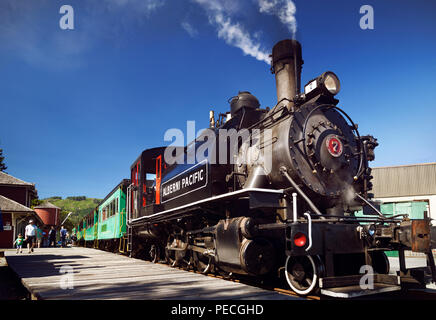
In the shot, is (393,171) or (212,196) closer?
(212,196)

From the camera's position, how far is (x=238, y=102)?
7.51 metres

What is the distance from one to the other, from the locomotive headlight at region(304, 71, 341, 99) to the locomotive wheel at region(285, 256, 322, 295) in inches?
108

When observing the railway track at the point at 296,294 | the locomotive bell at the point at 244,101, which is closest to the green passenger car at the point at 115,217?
the locomotive bell at the point at 244,101

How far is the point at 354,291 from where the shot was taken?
3.95 metres

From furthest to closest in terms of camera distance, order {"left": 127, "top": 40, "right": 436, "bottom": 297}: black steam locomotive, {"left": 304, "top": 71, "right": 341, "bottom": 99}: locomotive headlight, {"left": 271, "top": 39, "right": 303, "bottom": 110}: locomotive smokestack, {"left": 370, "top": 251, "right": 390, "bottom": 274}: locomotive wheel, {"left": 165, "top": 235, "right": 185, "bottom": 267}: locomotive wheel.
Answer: {"left": 165, "top": 235, "right": 185, "bottom": 267}: locomotive wheel → {"left": 271, "top": 39, "right": 303, "bottom": 110}: locomotive smokestack → {"left": 304, "top": 71, "right": 341, "bottom": 99}: locomotive headlight → {"left": 370, "top": 251, "right": 390, "bottom": 274}: locomotive wheel → {"left": 127, "top": 40, "right": 436, "bottom": 297}: black steam locomotive

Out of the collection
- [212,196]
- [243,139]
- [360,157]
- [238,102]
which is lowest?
[212,196]

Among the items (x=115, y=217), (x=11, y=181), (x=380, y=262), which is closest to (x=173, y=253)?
(x=380, y=262)

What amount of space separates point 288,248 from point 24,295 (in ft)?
17.8

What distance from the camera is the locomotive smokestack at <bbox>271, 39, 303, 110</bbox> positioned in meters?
6.04

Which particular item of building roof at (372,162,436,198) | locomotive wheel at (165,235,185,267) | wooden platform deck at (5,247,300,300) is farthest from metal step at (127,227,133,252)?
building roof at (372,162,436,198)

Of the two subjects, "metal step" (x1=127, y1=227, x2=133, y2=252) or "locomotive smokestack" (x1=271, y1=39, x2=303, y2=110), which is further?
"metal step" (x1=127, y1=227, x2=133, y2=252)

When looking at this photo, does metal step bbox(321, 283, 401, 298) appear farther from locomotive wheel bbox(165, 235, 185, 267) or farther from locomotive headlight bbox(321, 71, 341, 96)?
locomotive wheel bbox(165, 235, 185, 267)
